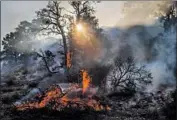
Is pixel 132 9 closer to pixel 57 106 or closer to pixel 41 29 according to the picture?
pixel 41 29

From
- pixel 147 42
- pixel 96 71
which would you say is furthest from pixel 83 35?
pixel 147 42

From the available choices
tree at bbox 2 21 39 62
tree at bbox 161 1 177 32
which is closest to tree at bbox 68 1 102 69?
tree at bbox 161 1 177 32

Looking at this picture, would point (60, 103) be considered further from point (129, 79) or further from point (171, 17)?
point (171, 17)

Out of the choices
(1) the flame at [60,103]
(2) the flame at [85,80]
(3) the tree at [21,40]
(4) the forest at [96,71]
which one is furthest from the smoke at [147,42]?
(3) the tree at [21,40]

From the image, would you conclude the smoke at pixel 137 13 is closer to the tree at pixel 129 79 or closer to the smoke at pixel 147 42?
the smoke at pixel 147 42

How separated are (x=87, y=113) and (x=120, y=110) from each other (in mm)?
3166

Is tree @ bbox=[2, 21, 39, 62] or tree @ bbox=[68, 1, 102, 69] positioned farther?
tree @ bbox=[2, 21, 39, 62]

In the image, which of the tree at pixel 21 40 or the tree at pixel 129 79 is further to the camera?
the tree at pixel 21 40

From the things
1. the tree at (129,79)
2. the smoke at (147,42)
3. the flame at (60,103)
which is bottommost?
the flame at (60,103)

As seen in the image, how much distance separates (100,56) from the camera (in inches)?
1655

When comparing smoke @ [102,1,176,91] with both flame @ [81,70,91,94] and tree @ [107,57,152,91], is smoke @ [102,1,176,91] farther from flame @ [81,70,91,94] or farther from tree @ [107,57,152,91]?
flame @ [81,70,91,94]

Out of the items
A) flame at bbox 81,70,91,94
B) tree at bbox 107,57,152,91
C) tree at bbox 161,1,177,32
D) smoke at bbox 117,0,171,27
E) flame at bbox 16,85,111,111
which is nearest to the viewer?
flame at bbox 16,85,111,111

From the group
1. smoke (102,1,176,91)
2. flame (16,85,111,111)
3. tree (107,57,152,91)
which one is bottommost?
flame (16,85,111,111)

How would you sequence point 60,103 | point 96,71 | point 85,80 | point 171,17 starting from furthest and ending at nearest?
point 171,17 → point 96,71 → point 85,80 → point 60,103
